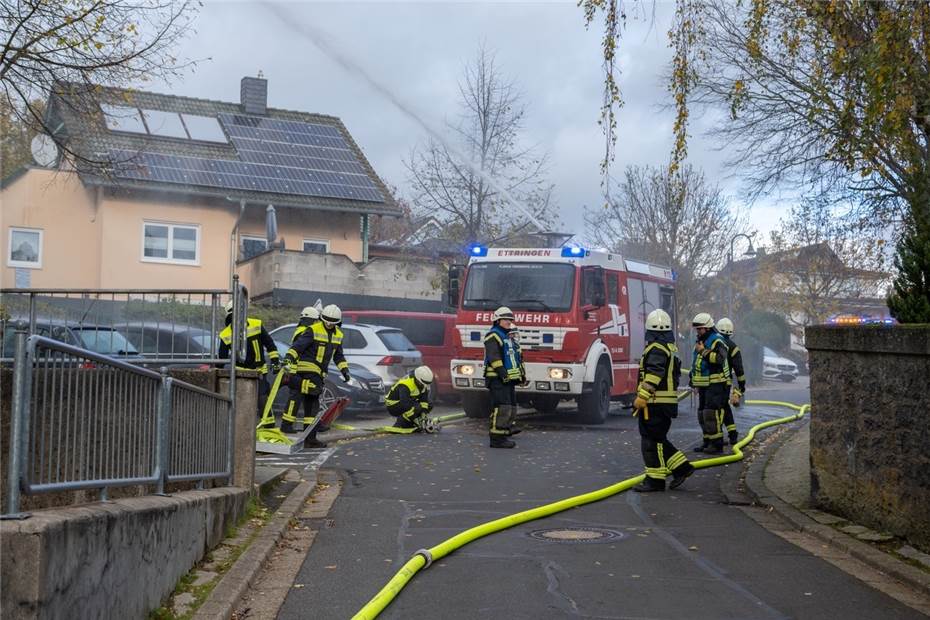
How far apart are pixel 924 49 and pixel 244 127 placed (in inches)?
1109

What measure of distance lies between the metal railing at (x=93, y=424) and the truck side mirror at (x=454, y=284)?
1174 centimetres

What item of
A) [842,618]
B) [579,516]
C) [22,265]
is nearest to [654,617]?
[842,618]

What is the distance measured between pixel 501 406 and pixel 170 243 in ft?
62.2

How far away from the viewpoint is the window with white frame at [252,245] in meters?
32.6

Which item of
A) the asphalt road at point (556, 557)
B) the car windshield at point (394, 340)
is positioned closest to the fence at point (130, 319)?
the asphalt road at point (556, 557)

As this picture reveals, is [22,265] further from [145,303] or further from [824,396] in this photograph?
[824,396]


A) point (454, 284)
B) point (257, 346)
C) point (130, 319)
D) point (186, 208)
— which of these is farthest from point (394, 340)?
point (186, 208)

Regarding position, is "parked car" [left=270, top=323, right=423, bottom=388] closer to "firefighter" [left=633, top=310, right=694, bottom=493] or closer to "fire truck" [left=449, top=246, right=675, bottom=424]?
"fire truck" [left=449, top=246, right=675, bottom=424]

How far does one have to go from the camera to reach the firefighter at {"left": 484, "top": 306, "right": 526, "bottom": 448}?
49.2 feet

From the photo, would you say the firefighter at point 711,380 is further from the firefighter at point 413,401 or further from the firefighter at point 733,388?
the firefighter at point 413,401

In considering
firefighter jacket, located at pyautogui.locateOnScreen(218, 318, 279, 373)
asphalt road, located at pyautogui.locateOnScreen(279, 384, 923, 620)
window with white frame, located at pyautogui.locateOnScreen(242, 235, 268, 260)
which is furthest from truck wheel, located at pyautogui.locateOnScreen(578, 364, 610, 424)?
window with white frame, located at pyautogui.locateOnScreen(242, 235, 268, 260)

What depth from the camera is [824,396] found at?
968 cm

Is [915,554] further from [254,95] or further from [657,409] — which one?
[254,95]

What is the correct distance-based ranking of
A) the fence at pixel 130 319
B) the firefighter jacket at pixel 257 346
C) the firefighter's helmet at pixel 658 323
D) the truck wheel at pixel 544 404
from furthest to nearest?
the truck wheel at pixel 544 404
the firefighter jacket at pixel 257 346
the firefighter's helmet at pixel 658 323
the fence at pixel 130 319
